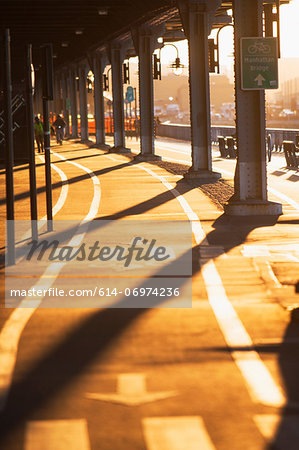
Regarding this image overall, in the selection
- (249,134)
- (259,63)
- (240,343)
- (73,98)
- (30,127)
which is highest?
(73,98)

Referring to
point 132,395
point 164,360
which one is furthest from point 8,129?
point 132,395

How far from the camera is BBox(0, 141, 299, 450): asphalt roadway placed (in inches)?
217

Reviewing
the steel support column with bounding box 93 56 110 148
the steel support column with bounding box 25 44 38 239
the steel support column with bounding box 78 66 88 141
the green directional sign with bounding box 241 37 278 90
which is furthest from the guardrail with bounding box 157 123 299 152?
the steel support column with bounding box 25 44 38 239

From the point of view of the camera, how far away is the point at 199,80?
28594 mm

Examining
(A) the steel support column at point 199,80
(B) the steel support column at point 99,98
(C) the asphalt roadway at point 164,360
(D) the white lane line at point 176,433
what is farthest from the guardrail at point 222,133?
(D) the white lane line at point 176,433

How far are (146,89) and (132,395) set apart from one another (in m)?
34.2

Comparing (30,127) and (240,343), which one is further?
A: (30,127)

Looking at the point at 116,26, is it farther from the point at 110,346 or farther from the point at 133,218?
the point at 110,346

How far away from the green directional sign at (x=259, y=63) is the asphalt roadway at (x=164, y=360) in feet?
16.1

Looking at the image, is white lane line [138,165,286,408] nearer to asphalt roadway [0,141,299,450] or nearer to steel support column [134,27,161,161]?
asphalt roadway [0,141,299,450]

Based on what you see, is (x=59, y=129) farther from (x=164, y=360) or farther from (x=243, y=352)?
(x=164, y=360)

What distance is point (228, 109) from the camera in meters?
189

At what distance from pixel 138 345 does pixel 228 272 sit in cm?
395

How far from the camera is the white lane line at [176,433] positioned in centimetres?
526
